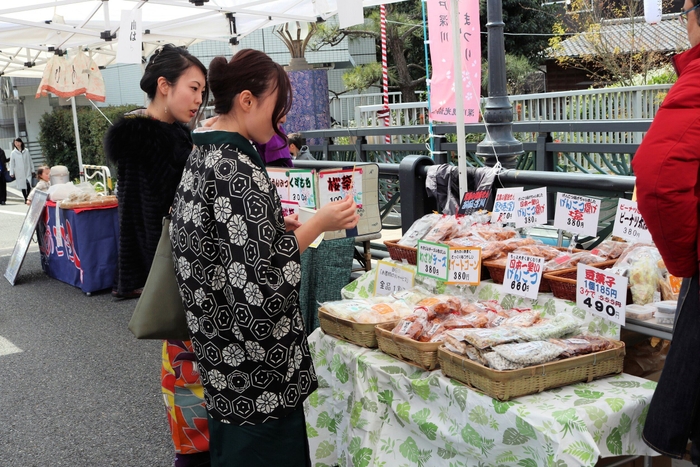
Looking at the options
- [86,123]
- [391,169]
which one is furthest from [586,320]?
[86,123]

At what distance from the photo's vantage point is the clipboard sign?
823 centimetres

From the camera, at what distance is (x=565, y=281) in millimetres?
2748

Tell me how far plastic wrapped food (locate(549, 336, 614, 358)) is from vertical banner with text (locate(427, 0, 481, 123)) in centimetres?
390

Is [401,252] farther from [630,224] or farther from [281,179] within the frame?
[281,179]

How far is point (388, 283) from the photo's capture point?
3484mm

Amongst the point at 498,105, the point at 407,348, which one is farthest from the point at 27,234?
the point at 407,348

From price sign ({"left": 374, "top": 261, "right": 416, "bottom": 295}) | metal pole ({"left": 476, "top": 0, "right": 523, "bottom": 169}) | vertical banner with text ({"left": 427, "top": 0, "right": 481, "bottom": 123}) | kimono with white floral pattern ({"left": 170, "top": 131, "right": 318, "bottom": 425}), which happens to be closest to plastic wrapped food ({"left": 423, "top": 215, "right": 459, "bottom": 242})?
price sign ({"left": 374, "top": 261, "right": 416, "bottom": 295})

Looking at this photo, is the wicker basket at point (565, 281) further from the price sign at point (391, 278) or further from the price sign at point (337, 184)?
the price sign at point (337, 184)

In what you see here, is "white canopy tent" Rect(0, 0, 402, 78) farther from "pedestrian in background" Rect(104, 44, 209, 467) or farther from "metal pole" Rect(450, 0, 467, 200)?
"pedestrian in background" Rect(104, 44, 209, 467)

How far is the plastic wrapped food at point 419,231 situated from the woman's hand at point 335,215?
123 centimetres

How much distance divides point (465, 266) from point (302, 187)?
1523 millimetres

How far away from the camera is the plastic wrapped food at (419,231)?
349 centimetres

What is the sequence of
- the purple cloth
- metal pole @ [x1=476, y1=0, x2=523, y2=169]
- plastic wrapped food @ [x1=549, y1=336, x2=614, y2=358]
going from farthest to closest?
1. metal pole @ [x1=476, y1=0, x2=523, y2=169]
2. the purple cloth
3. plastic wrapped food @ [x1=549, y1=336, x2=614, y2=358]

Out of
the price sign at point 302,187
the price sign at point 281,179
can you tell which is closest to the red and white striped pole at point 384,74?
the price sign at point 281,179
